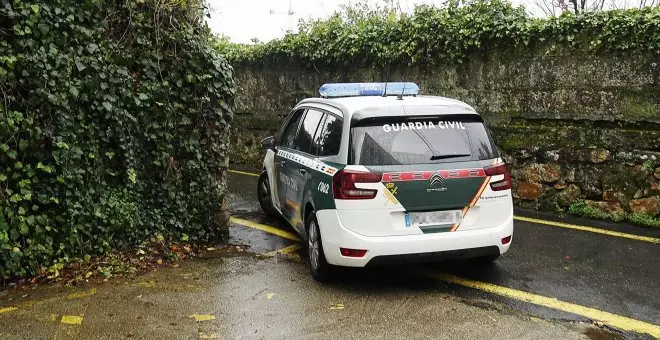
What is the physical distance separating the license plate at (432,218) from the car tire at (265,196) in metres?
3.22

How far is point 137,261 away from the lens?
229 inches

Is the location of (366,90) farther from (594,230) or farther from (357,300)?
(594,230)

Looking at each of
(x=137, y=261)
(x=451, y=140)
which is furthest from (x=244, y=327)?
(x=451, y=140)

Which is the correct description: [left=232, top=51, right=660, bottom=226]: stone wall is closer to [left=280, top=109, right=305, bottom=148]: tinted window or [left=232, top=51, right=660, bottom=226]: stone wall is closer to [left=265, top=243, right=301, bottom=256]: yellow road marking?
[left=280, top=109, right=305, bottom=148]: tinted window

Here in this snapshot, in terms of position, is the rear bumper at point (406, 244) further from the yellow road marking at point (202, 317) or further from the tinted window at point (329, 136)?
the yellow road marking at point (202, 317)

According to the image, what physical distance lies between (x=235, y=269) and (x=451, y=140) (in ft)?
8.06

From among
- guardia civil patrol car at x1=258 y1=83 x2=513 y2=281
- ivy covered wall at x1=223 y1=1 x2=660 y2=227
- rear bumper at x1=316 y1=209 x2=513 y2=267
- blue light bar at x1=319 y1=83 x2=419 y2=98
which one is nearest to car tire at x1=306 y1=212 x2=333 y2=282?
guardia civil patrol car at x1=258 y1=83 x2=513 y2=281

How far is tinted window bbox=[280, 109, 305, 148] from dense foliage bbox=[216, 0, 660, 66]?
131 inches

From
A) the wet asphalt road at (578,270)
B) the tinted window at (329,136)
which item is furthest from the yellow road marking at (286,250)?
the wet asphalt road at (578,270)

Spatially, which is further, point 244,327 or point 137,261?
point 137,261

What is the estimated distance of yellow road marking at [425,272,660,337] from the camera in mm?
4253

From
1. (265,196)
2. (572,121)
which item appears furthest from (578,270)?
(265,196)

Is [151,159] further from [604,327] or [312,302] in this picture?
[604,327]

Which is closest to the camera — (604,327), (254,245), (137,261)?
(604,327)
